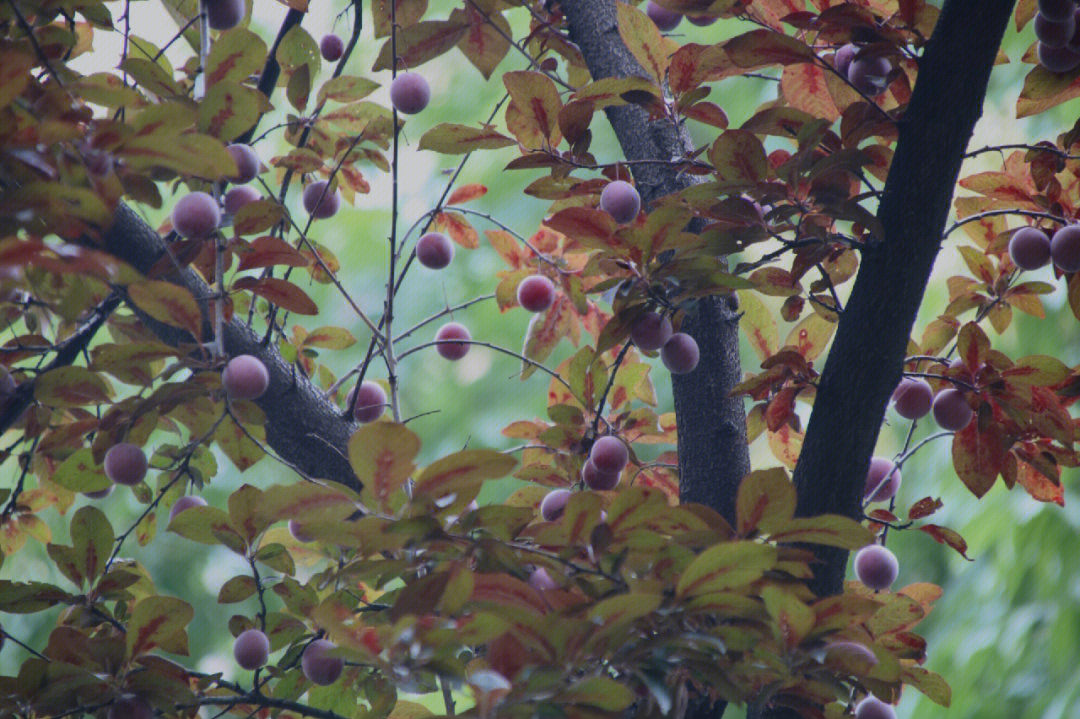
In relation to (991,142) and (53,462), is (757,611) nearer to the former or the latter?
(53,462)

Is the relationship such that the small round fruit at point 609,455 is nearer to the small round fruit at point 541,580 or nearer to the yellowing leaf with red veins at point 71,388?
the small round fruit at point 541,580

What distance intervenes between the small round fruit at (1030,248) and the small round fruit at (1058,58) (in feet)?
0.50

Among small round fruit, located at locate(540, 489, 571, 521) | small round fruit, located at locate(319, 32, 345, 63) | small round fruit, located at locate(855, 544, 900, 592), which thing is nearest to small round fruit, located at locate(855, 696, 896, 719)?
→ small round fruit, located at locate(855, 544, 900, 592)

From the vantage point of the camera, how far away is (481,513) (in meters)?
0.64

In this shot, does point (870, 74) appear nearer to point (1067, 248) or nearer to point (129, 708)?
point (1067, 248)

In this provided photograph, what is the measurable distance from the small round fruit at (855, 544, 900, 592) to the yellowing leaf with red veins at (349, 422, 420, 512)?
1.74 ft

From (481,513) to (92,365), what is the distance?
1.20ft

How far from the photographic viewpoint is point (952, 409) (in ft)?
2.84

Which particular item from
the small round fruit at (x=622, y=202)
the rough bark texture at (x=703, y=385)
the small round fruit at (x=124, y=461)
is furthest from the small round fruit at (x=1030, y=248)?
the small round fruit at (x=124, y=461)

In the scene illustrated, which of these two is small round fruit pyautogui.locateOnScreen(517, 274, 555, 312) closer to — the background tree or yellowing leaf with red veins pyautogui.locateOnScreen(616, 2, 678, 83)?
the background tree

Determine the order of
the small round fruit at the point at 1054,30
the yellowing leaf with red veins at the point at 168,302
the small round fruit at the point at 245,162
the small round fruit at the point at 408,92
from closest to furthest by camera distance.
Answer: the yellowing leaf with red veins at the point at 168,302 < the small round fruit at the point at 1054,30 < the small round fruit at the point at 245,162 < the small round fruit at the point at 408,92

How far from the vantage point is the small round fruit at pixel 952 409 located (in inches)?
34.1

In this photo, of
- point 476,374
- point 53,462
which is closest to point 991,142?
point 476,374

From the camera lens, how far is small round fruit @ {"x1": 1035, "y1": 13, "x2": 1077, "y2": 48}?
760 mm
